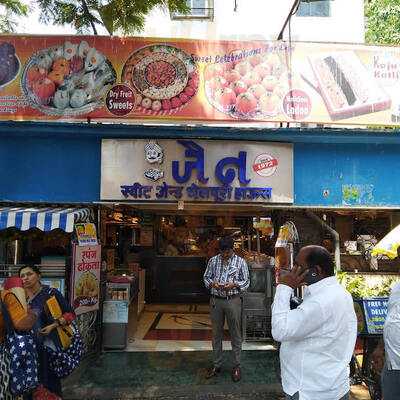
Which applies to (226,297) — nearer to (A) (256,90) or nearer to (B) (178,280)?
(A) (256,90)

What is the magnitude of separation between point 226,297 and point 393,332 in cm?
318

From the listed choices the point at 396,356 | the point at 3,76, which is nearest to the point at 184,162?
the point at 3,76

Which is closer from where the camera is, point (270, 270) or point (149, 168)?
point (149, 168)

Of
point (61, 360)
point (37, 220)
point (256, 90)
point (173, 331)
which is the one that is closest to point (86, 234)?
point (37, 220)

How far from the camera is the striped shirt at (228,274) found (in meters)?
6.50

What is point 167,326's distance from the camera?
9.44 meters

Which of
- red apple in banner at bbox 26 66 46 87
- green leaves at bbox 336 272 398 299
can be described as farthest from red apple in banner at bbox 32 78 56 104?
green leaves at bbox 336 272 398 299

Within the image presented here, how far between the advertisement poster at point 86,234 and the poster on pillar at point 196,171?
57 cm

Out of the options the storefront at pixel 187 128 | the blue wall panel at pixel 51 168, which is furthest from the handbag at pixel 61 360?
the blue wall panel at pixel 51 168

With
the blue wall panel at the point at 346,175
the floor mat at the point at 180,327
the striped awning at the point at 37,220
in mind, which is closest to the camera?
the striped awning at the point at 37,220

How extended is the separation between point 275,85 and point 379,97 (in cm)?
187

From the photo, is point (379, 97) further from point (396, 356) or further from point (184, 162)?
point (396, 356)

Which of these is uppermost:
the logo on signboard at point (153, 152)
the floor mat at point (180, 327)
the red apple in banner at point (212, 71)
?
the red apple in banner at point (212, 71)

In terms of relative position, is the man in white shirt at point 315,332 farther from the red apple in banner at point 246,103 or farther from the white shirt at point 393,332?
the red apple in banner at point 246,103
